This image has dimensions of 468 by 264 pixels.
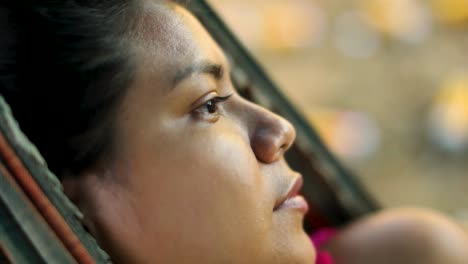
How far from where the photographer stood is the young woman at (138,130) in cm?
63

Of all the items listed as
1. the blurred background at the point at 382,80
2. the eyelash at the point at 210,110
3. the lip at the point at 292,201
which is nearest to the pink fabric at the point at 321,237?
the lip at the point at 292,201

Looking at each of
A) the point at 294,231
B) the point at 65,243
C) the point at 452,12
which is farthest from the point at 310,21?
the point at 65,243

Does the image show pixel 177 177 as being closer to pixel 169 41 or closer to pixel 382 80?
pixel 169 41

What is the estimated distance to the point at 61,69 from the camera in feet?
2.06

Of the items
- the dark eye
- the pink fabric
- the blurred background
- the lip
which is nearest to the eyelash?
the dark eye

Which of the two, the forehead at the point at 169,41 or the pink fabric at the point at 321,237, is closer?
the forehead at the point at 169,41

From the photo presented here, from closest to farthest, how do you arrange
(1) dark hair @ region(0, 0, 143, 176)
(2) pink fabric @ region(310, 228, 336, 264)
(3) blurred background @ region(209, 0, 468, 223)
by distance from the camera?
1. (1) dark hair @ region(0, 0, 143, 176)
2. (2) pink fabric @ region(310, 228, 336, 264)
3. (3) blurred background @ region(209, 0, 468, 223)

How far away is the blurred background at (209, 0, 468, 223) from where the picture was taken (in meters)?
1.97

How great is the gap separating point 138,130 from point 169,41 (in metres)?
0.09

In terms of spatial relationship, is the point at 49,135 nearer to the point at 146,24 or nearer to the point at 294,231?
the point at 146,24

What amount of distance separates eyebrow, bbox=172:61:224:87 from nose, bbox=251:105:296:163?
7cm

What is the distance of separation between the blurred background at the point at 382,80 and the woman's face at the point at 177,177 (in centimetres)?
115

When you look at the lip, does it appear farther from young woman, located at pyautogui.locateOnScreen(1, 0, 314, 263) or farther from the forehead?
the forehead

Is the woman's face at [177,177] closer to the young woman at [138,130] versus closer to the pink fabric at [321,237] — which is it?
the young woman at [138,130]
